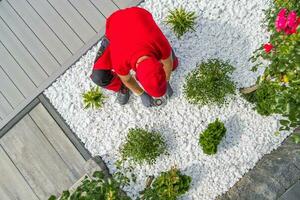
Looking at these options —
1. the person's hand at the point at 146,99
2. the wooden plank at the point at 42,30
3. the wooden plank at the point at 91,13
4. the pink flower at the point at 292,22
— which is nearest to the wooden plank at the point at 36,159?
the wooden plank at the point at 42,30

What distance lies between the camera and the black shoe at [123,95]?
585 centimetres

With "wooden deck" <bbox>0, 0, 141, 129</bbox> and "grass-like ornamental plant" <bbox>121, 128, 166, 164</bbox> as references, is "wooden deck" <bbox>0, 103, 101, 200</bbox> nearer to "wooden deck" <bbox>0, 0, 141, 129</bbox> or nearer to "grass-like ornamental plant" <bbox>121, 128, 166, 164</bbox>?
"wooden deck" <bbox>0, 0, 141, 129</bbox>

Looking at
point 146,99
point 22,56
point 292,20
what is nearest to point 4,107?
point 22,56

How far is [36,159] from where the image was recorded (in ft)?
20.2

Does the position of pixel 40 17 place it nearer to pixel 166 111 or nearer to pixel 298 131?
pixel 166 111

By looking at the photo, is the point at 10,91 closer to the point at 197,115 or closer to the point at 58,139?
the point at 58,139

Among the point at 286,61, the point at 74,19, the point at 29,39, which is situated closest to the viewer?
the point at 286,61

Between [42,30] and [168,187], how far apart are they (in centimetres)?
302

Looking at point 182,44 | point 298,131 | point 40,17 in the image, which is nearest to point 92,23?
point 40,17

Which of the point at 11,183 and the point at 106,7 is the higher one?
the point at 106,7

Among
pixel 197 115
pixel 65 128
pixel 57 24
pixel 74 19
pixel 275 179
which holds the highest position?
pixel 57 24

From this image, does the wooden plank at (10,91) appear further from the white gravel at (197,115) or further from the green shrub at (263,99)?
the green shrub at (263,99)

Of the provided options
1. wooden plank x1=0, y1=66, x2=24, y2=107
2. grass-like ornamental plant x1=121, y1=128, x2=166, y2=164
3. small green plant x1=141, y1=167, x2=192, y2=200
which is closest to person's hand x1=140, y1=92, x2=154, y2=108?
grass-like ornamental plant x1=121, y1=128, x2=166, y2=164

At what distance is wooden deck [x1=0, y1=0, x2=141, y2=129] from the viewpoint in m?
6.39
